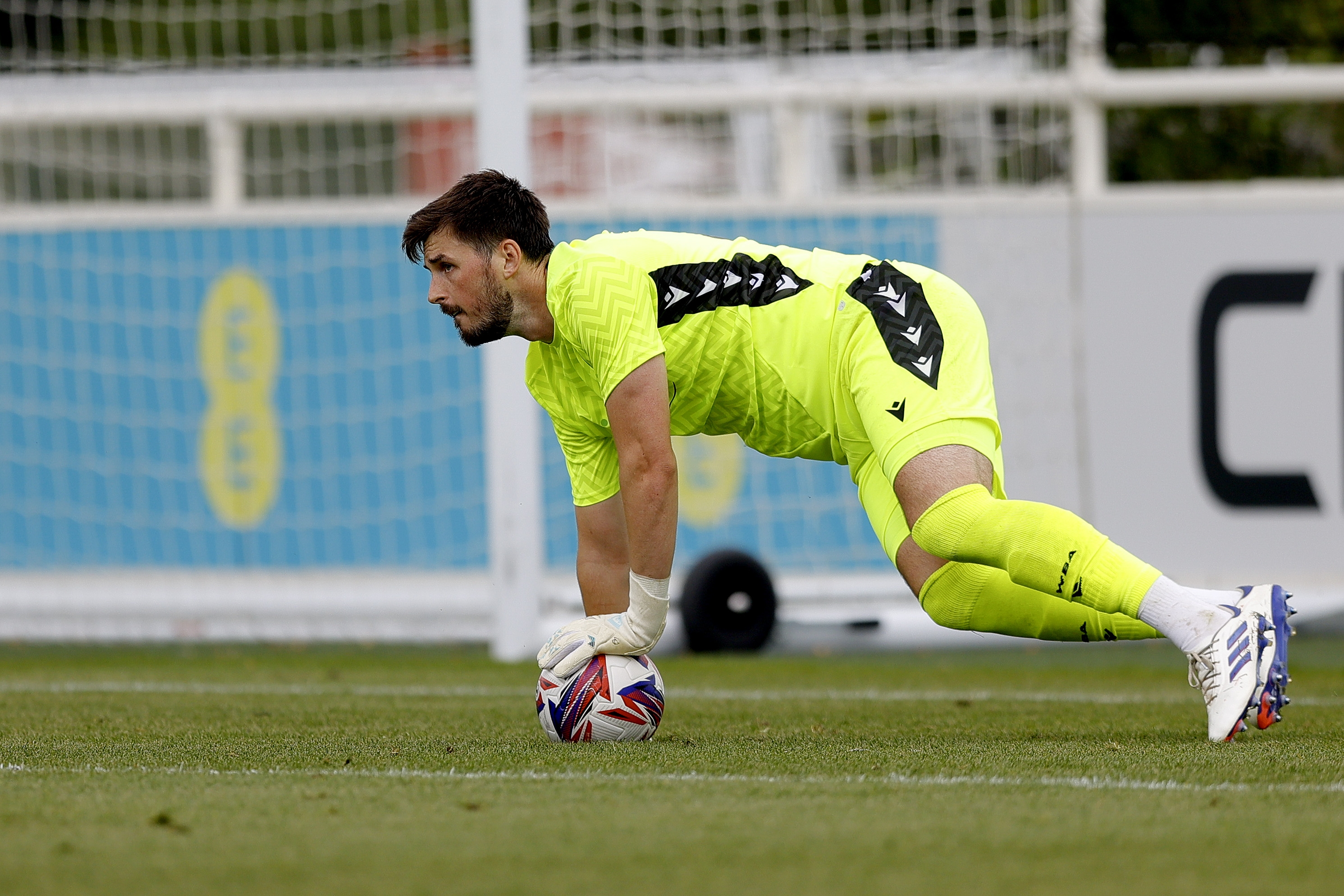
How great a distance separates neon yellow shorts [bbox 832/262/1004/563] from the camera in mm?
4086

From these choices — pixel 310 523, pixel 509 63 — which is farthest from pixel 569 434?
pixel 310 523

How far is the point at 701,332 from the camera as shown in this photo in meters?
4.35

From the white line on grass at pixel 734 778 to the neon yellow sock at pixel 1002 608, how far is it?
689mm

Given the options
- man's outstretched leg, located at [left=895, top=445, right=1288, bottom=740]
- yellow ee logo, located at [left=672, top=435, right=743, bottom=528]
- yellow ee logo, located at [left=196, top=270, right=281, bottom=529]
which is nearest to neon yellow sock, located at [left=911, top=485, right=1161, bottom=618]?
man's outstretched leg, located at [left=895, top=445, right=1288, bottom=740]

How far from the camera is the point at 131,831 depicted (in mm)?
2971

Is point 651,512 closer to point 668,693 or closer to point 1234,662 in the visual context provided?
point 1234,662

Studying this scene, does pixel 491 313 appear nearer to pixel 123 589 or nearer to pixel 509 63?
pixel 509 63

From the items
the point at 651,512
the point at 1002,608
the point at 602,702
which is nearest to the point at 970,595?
the point at 1002,608

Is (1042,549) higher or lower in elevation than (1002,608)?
higher

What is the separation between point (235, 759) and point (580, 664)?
0.88 m

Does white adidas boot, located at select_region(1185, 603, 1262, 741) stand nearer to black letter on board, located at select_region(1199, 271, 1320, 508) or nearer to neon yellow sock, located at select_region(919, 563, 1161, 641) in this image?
neon yellow sock, located at select_region(919, 563, 1161, 641)

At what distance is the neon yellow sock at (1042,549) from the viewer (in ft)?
12.9

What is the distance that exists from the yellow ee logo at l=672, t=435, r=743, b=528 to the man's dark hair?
4.45 meters

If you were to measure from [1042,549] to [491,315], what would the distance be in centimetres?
144
